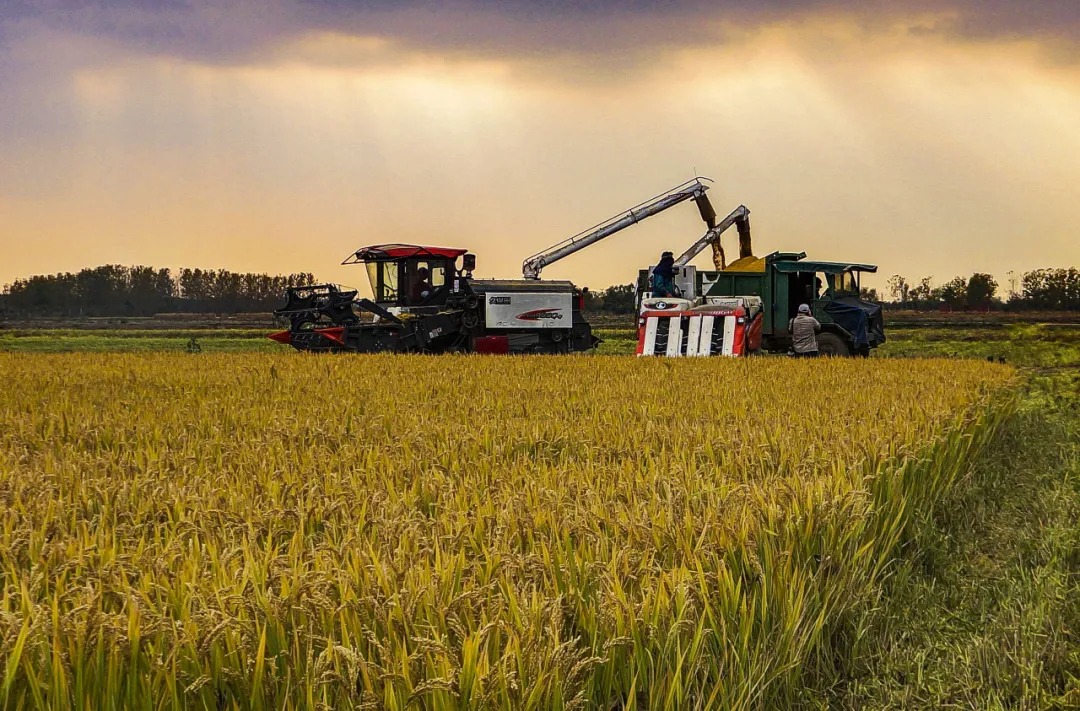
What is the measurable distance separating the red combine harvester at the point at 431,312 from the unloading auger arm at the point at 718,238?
3495 mm

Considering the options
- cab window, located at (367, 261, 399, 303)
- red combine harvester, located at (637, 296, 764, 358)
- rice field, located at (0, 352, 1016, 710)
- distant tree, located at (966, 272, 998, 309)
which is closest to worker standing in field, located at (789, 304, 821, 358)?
red combine harvester, located at (637, 296, 764, 358)

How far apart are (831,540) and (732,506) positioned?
0.47 meters

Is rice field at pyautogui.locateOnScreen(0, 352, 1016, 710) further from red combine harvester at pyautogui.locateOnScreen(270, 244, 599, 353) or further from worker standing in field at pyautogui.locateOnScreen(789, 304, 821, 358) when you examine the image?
red combine harvester at pyautogui.locateOnScreen(270, 244, 599, 353)

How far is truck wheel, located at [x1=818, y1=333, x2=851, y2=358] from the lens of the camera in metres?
20.8

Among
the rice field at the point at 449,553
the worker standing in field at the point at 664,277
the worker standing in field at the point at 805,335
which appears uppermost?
the worker standing in field at the point at 664,277

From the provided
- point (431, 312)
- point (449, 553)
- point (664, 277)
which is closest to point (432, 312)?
point (431, 312)

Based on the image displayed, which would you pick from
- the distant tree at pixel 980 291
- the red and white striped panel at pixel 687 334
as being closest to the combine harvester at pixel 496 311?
the red and white striped panel at pixel 687 334

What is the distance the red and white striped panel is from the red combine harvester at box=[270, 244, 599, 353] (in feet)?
13.5

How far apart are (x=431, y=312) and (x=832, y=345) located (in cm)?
976

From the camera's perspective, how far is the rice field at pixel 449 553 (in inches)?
82.3

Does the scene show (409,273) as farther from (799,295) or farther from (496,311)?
(799,295)

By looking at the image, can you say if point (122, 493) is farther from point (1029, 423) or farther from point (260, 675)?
point (1029, 423)

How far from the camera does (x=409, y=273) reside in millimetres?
24172

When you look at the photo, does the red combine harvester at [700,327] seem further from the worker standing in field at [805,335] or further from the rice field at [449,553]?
the rice field at [449,553]
